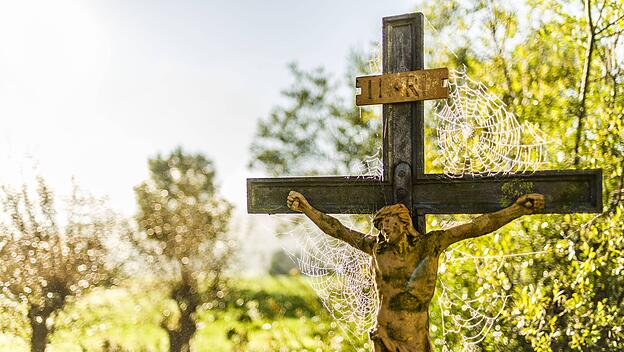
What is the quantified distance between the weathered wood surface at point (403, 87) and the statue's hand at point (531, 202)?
1.44 feet

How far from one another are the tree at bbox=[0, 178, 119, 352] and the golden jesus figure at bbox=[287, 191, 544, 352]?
3.03m

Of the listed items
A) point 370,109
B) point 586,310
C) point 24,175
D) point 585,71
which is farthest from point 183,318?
point 585,71

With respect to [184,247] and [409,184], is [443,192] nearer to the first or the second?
[409,184]

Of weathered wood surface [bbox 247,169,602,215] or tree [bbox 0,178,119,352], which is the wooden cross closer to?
weathered wood surface [bbox 247,169,602,215]

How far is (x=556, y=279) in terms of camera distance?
3777 millimetres

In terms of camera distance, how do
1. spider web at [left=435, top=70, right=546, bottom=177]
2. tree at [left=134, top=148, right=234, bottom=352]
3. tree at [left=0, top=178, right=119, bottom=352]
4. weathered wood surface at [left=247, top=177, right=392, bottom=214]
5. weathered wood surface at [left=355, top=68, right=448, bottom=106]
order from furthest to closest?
tree at [left=134, top=148, right=234, bottom=352]
tree at [left=0, top=178, right=119, bottom=352]
spider web at [left=435, top=70, right=546, bottom=177]
weathered wood surface at [left=247, top=177, right=392, bottom=214]
weathered wood surface at [left=355, top=68, right=448, bottom=106]

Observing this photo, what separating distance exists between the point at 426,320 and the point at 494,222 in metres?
0.37

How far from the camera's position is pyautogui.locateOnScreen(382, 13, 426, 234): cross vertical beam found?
2.38m

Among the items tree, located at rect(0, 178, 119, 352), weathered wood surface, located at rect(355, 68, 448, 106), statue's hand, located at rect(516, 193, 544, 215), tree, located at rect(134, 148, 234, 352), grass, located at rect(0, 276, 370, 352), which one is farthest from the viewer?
tree, located at rect(134, 148, 234, 352)

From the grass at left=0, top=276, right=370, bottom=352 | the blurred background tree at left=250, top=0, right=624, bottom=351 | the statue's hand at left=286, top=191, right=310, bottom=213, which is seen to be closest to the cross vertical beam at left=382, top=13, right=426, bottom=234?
the statue's hand at left=286, top=191, right=310, bottom=213

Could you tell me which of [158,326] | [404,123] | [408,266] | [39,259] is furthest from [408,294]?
[158,326]

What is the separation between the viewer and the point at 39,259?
456 centimetres

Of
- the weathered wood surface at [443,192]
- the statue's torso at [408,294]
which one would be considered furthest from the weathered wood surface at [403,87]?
the statue's torso at [408,294]

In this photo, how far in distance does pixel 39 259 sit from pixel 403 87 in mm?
3140
